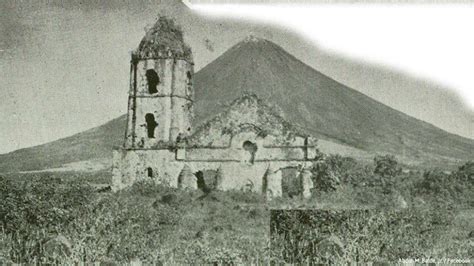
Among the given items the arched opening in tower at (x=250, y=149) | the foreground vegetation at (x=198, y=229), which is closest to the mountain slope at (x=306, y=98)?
the arched opening in tower at (x=250, y=149)

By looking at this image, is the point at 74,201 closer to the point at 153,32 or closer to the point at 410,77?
the point at 410,77

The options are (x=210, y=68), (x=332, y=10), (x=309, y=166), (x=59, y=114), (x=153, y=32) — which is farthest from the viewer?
(x=210, y=68)

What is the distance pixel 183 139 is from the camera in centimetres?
2358

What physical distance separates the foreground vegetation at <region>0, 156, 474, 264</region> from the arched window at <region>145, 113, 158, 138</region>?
20.1ft

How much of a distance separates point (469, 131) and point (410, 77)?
171 cm

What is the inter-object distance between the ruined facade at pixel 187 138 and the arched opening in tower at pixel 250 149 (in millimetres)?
31

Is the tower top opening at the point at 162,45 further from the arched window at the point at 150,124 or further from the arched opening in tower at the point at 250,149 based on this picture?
the arched opening in tower at the point at 250,149

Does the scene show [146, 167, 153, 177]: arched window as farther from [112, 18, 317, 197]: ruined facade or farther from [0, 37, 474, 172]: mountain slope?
[0, 37, 474, 172]: mountain slope

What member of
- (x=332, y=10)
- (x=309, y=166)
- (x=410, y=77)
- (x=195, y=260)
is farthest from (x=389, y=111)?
(x=195, y=260)

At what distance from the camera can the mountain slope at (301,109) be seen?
1246 inches

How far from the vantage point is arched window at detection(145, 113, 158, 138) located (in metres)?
24.6

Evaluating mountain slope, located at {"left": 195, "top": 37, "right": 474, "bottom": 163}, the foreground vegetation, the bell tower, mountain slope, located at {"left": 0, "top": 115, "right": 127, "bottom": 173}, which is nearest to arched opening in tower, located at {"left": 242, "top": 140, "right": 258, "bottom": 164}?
the bell tower

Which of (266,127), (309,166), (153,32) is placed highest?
(153,32)

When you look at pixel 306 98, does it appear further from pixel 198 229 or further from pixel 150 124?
pixel 198 229
